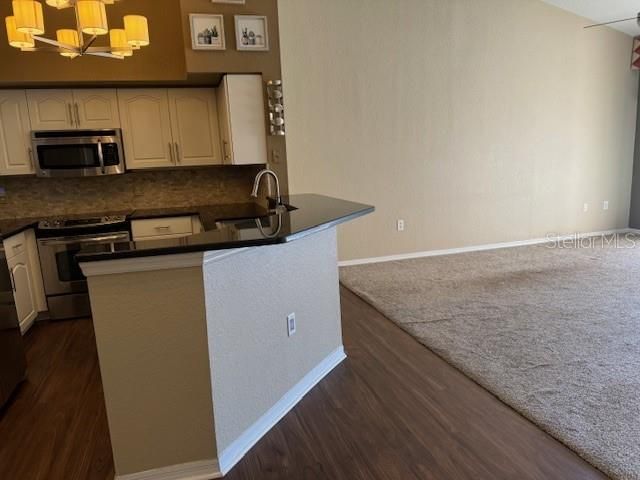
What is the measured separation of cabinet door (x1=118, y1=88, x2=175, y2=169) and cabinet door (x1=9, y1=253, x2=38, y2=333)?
3.97ft

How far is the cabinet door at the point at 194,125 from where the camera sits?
408 centimetres

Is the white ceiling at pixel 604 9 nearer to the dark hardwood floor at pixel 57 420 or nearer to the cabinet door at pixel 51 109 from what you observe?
the cabinet door at pixel 51 109

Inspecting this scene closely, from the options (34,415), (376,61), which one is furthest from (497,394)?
(376,61)

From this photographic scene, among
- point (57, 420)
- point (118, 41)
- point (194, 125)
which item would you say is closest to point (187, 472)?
point (57, 420)

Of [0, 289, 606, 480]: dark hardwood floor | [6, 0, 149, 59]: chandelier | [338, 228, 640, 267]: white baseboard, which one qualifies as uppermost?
[6, 0, 149, 59]: chandelier

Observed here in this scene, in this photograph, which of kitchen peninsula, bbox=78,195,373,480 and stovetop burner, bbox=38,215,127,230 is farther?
stovetop burner, bbox=38,215,127,230

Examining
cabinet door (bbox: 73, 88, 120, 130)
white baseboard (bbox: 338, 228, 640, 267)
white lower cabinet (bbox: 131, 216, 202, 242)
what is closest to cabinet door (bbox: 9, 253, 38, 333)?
white lower cabinet (bbox: 131, 216, 202, 242)

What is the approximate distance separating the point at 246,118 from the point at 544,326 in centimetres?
286

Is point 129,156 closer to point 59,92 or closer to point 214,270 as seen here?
point 59,92

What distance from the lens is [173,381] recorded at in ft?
5.79

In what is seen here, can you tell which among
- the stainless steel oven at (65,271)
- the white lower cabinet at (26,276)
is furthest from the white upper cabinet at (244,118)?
the white lower cabinet at (26,276)

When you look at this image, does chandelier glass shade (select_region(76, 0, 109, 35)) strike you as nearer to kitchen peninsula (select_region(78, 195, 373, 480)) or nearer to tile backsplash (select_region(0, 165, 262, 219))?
kitchen peninsula (select_region(78, 195, 373, 480))

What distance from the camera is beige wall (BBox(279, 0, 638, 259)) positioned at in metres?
4.75

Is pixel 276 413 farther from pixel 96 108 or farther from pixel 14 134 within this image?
pixel 14 134
